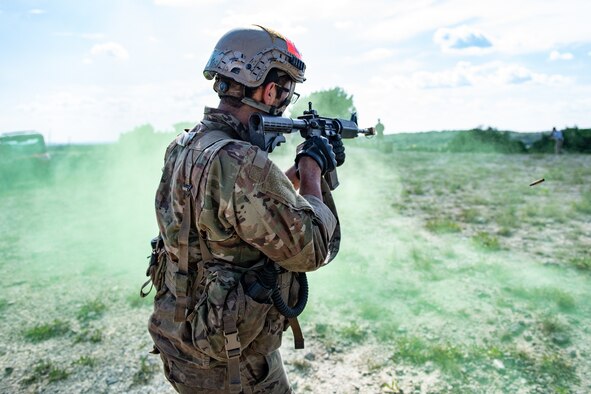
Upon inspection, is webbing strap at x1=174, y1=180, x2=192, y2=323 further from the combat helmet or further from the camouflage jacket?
the combat helmet

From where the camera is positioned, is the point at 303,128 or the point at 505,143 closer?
the point at 303,128

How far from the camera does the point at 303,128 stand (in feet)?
8.32

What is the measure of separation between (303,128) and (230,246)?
903 mm

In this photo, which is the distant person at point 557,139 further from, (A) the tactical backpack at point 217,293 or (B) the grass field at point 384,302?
(A) the tactical backpack at point 217,293

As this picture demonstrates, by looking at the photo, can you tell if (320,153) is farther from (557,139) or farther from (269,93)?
(557,139)

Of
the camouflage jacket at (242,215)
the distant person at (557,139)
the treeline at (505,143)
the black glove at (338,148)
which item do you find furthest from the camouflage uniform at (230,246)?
the treeline at (505,143)

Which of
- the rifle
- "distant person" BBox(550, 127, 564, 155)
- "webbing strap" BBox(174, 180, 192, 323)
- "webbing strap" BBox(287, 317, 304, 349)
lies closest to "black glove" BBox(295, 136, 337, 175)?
the rifle

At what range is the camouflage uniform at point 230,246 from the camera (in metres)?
1.78

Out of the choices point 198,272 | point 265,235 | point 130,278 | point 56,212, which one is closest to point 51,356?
point 130,278

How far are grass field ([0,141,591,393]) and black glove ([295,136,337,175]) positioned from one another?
7.04 feet

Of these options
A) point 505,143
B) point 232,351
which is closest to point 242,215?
point 232,351

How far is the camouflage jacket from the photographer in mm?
1770

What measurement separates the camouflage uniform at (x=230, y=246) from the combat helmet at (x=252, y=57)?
0.63 ft

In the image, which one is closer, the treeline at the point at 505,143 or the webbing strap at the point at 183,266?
the webbing strap at the point at 183,266
